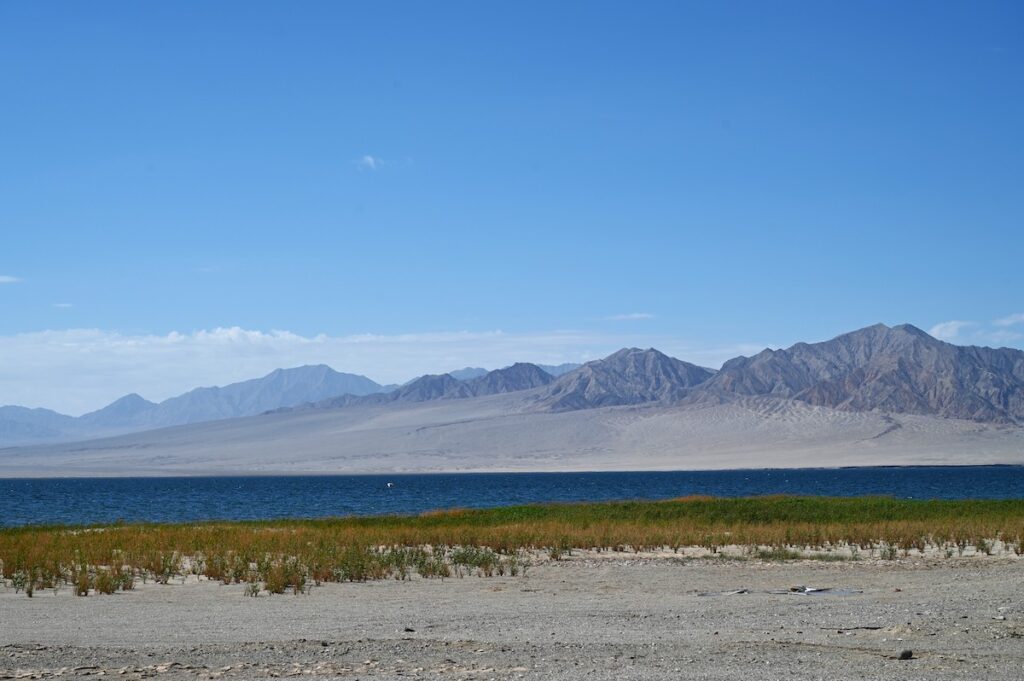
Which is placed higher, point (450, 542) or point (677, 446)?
point (677, 446)

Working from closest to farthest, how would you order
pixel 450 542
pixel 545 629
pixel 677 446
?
1. pixel 545 629
2. pixel 450 542
3. pixel 677 446

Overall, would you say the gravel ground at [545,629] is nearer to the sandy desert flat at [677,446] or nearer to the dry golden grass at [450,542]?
the dry golden grass at [450,542]

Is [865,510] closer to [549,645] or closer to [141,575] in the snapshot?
[141,575]

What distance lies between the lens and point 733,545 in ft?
82.0

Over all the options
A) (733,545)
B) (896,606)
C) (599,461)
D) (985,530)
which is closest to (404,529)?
(733,545)

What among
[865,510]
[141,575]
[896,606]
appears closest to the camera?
[896,606]

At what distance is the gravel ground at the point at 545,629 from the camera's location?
35.3 ft

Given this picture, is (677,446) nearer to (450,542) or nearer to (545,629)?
(450,542)

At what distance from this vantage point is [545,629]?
13.3 m

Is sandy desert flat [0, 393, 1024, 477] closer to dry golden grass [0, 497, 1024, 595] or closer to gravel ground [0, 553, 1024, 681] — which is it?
dry golden grass [0, 497, 1024, 595]

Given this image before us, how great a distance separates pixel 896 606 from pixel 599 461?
155 meters

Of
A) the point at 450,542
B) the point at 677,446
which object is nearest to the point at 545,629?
the point at 450,542

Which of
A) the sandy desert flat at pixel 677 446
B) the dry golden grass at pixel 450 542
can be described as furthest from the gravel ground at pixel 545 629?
the sandy desert flat at pixel 677 446

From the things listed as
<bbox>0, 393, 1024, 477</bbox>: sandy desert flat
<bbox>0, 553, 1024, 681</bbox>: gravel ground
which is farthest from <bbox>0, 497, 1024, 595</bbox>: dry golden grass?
<bbox>0, 393, 1024, 477</bbox>: sandy desert flat
